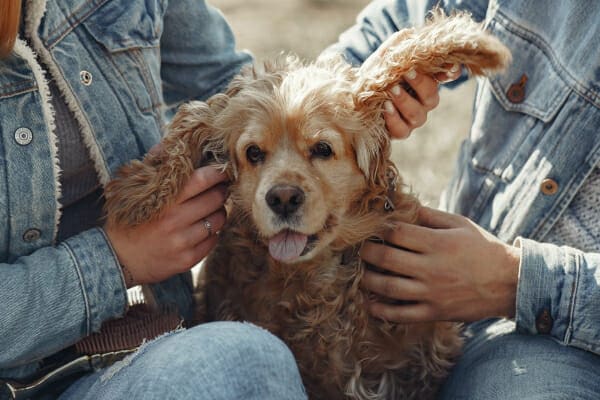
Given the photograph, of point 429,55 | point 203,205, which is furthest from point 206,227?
point 429,55

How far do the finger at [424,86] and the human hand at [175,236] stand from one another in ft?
2.10

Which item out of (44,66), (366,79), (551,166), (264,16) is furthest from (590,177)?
(264,16)

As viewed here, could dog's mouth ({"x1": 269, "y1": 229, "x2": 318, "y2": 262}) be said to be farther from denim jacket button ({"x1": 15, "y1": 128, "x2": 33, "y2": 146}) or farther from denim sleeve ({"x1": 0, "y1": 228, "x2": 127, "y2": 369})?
denim jacket button ({"x1": 15, "y1": 128, "x2": 33, "y2": 146})

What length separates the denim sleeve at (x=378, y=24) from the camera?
8.65 feet

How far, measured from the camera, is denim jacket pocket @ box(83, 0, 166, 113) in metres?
2.22

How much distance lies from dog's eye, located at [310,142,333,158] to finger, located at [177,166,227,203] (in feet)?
0.98

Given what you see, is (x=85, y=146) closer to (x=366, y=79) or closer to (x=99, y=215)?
(x=99, y=215)

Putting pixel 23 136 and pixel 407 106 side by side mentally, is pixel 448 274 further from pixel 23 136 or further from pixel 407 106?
pixel 23 136

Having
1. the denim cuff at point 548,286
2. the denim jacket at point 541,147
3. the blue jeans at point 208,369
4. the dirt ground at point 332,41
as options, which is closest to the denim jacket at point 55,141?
the blue jeans at point 208,369

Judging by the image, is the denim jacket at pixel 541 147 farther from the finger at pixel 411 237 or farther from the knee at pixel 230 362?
the knee at pixel 230 362

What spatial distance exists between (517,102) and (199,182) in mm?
1066

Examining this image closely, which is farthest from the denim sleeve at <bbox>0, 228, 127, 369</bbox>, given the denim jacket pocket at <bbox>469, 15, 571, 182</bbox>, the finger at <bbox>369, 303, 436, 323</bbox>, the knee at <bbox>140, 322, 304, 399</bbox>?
the denim jacket pocket at <bbox>469, 15, 571, 182</bbox>

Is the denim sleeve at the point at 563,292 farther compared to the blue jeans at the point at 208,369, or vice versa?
the denim sleeve at the point at 563,292

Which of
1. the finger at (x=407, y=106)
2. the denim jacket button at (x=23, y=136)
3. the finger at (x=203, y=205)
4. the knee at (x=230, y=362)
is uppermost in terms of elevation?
the denim jacket button at (x=23, y=136)
